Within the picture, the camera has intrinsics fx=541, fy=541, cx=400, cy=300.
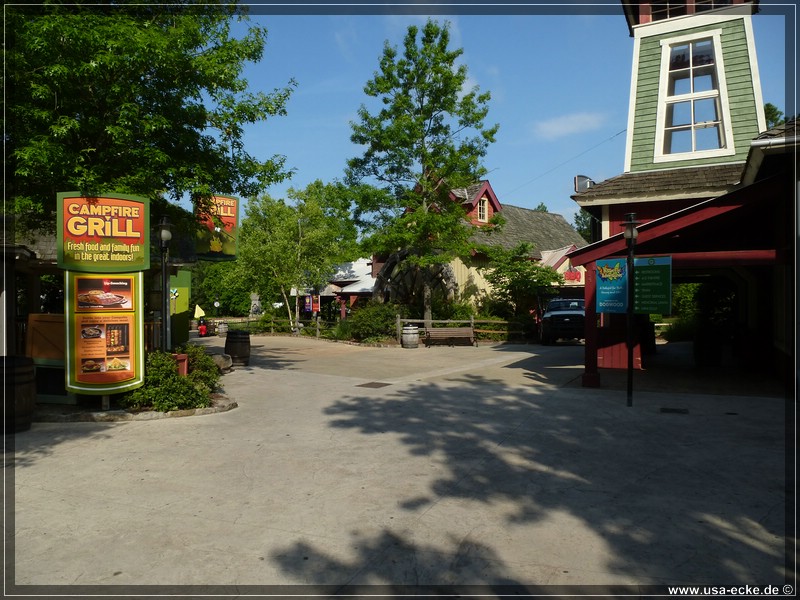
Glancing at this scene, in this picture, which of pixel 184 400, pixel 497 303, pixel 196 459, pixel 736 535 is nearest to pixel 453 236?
pixel 497 303

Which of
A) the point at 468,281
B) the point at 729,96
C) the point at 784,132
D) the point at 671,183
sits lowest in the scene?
the point at 468,281

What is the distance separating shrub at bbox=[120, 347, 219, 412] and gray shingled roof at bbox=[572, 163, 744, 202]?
10.5 metres

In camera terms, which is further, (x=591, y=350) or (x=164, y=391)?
(x=591, y=350)

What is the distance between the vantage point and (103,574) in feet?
13.3

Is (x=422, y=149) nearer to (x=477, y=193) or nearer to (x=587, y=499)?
(x=477, y=193)

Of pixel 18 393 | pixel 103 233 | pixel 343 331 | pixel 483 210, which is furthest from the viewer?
pixel 483 210

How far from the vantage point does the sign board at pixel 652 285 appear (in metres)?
11.0

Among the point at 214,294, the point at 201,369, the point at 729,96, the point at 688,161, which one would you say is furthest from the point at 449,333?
the point at 214,294

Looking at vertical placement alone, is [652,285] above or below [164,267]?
below

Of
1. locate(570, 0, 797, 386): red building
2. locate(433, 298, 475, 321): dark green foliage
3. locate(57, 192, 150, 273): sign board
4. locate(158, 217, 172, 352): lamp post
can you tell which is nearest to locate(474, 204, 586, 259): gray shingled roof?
locate(433, 298, 475, 321): dark green foliage

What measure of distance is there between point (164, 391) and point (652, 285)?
984 centimetres

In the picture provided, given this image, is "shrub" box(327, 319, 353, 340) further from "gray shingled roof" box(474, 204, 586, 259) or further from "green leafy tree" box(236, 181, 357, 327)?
"gray shingled roof" box(474, 204, 586, 259)

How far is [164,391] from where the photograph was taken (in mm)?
9750

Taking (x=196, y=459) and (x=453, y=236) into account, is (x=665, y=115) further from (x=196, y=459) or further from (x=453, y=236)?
(x=196, y=459)
